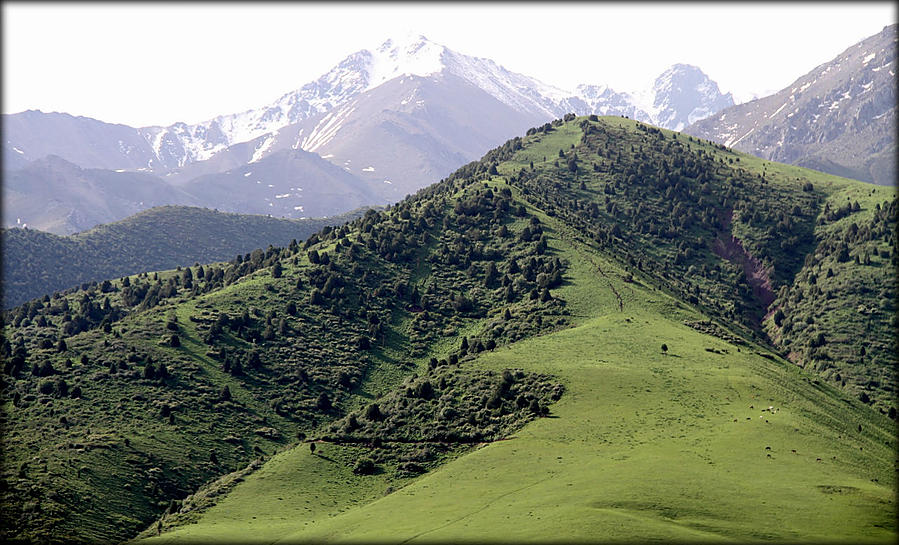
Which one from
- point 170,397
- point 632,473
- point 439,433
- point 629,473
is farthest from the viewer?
point 170,397

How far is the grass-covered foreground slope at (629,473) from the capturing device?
9006 centimetres

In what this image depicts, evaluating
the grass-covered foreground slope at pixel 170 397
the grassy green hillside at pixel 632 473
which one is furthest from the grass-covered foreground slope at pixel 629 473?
the grass-covered foreground slope at pixel 170 397

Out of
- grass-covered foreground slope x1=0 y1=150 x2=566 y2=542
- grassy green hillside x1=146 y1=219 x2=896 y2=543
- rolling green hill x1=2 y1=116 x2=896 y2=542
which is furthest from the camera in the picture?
grass-covered foreground slope x1=0 y1=150 x2=566 y2=542

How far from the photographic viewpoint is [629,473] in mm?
104375

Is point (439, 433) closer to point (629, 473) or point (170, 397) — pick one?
point (629, 473)

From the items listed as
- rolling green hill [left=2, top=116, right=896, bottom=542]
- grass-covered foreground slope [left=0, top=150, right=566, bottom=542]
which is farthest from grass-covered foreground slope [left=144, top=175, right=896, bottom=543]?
grass-covered foreground slope [left=0, top=150, right=566, bottom=542]

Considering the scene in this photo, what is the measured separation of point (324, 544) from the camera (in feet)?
320

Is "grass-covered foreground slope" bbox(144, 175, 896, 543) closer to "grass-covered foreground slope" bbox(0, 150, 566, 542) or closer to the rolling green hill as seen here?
the rolling green hill

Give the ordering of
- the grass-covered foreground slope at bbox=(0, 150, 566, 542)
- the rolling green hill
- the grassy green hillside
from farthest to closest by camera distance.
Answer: the grass-covered foreground slope at bbox=(0, 150, 566, 542), the rolling green hill, the grassy green hillside

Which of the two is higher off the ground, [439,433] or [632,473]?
[632,473]

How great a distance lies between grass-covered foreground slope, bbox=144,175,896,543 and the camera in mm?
90062

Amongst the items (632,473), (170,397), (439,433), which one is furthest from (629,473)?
(170,397)

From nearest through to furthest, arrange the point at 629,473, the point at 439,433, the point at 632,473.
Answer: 1. the point at 632,473
2. the point at 629,473
3. the point at 439,433

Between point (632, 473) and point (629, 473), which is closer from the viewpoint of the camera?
point (632, 473)
